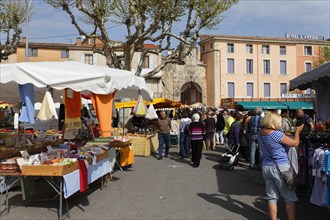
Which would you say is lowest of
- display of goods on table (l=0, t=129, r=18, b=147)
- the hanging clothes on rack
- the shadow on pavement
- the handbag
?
the shadow on pavement

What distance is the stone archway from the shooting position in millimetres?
43438

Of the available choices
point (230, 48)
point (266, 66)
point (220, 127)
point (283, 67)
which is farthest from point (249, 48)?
point (220, 127)

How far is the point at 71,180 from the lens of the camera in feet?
17.0

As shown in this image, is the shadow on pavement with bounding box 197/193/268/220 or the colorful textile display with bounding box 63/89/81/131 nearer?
the shadow on pavement with bounding box 197/193/268/220

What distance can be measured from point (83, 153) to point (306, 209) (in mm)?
3934

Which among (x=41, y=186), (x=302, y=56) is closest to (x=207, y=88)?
(x=302, y=56)

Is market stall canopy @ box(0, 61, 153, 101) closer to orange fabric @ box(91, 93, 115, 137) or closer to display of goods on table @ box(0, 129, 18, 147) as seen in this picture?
orange fabric @ box(91, 93, 115, 137)

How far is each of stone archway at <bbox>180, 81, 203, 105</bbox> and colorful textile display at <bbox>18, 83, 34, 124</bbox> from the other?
36506 mm

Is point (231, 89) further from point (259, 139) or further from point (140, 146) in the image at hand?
point (259, 139)

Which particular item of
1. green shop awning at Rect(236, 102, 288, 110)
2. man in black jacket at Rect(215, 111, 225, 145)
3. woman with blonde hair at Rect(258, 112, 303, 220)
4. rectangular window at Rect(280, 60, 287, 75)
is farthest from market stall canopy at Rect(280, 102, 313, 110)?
woman with blonde hair at Rect(258, 112, 303, 220)

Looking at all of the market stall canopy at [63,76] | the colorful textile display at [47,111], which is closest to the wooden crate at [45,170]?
the colorful textile display at [47,111]

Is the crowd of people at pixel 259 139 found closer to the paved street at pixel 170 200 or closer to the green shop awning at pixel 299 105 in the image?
the paved street at pixel 170 200

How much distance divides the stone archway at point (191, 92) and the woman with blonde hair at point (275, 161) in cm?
3784

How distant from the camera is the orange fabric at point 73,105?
235 inches
